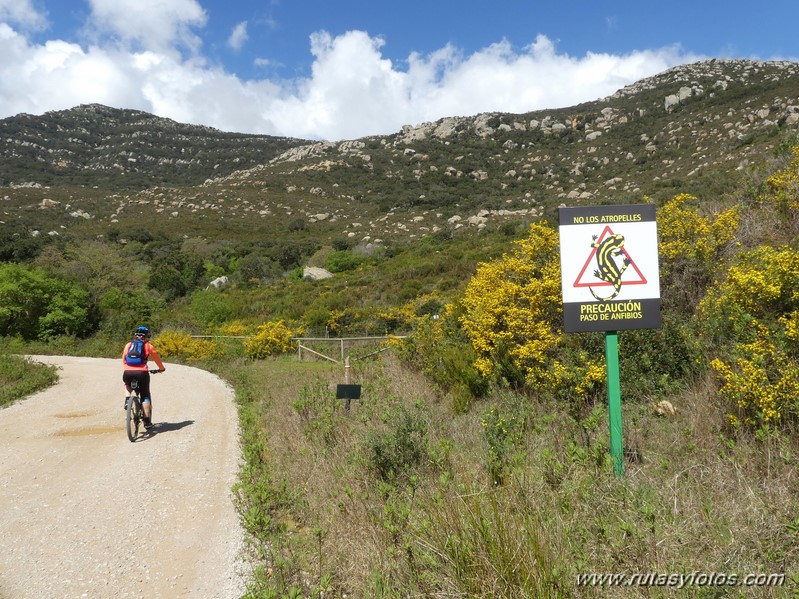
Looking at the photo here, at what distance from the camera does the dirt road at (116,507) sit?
11.6 ft

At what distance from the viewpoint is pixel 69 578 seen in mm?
3553

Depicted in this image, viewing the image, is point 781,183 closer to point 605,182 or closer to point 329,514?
point 329,514

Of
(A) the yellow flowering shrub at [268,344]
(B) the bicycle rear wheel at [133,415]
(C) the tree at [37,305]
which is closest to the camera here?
(B) the bicycle rear wheel at [133,415]

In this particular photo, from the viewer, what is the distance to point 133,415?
7.42 metres

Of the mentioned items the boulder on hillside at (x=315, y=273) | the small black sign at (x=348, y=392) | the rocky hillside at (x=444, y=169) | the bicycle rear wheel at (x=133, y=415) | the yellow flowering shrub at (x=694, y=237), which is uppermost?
the rocky hillside at (x=444, y=169)

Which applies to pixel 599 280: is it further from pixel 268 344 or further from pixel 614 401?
pixel 268 344

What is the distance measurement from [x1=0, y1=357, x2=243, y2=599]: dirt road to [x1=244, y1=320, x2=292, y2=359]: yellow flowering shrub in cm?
960

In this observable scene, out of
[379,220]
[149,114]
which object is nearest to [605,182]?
[379,220]

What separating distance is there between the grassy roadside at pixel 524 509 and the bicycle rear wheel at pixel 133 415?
2.72m

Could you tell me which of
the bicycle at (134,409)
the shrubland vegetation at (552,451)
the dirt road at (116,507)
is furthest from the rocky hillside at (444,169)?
the dirt road at (116,507)

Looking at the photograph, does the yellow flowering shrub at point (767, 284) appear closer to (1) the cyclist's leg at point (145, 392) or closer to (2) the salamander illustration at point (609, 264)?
(2) the salamander illustration at point (609, 264)

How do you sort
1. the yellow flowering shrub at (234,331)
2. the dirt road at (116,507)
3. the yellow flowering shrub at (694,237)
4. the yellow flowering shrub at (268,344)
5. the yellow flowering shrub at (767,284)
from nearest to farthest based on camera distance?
1. the dirt road at (116,507)
2. the yellow flowering shrub at (767,284)
3. the yellow flowering shrub at (694,237)
4. the yellow flowering shrub at (268,344)
5. the yellow flowering shrub at (234,331)

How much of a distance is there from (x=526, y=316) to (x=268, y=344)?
13968 mm

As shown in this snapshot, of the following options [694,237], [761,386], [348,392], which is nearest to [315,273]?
[348,392]
